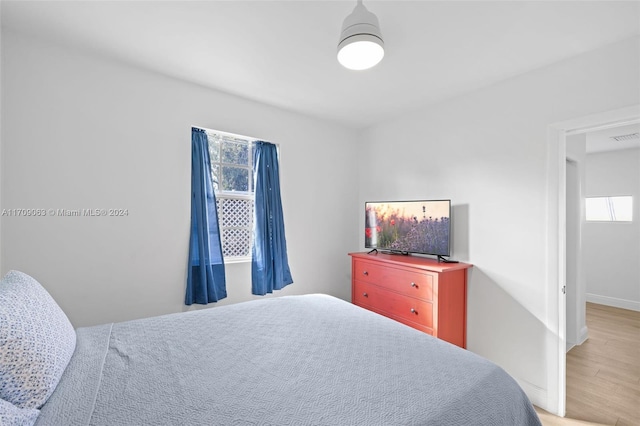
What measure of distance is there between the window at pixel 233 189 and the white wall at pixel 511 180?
1889 mm

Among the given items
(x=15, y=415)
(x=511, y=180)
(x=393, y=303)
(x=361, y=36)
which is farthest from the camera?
(x=393, y=303)

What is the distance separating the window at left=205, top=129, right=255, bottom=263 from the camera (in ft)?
9.55

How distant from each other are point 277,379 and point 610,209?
6088 mm

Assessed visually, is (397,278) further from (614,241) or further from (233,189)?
(614,241)

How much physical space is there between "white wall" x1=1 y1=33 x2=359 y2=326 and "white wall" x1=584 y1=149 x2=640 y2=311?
Answer: 5.46 m

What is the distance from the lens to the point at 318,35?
6.28 feet

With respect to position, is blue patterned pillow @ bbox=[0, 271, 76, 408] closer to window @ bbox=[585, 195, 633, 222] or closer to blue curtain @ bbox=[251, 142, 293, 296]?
blue curtain @ bbox=[251, 142, 293, 296]

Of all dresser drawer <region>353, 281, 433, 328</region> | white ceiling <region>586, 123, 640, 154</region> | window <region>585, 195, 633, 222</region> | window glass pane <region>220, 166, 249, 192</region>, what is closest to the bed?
dresser drawer <region>353, 281, 433, 328</region>

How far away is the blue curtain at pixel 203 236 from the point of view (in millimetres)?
2611

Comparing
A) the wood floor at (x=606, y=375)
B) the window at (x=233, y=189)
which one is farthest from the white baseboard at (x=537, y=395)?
the window at (x=233, y=189)

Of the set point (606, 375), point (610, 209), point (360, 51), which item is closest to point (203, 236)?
point (360, 51)

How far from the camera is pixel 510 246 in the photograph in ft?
8.09

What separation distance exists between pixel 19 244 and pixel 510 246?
3648 millimetres

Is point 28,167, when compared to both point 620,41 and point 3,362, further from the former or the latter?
point 620,41
